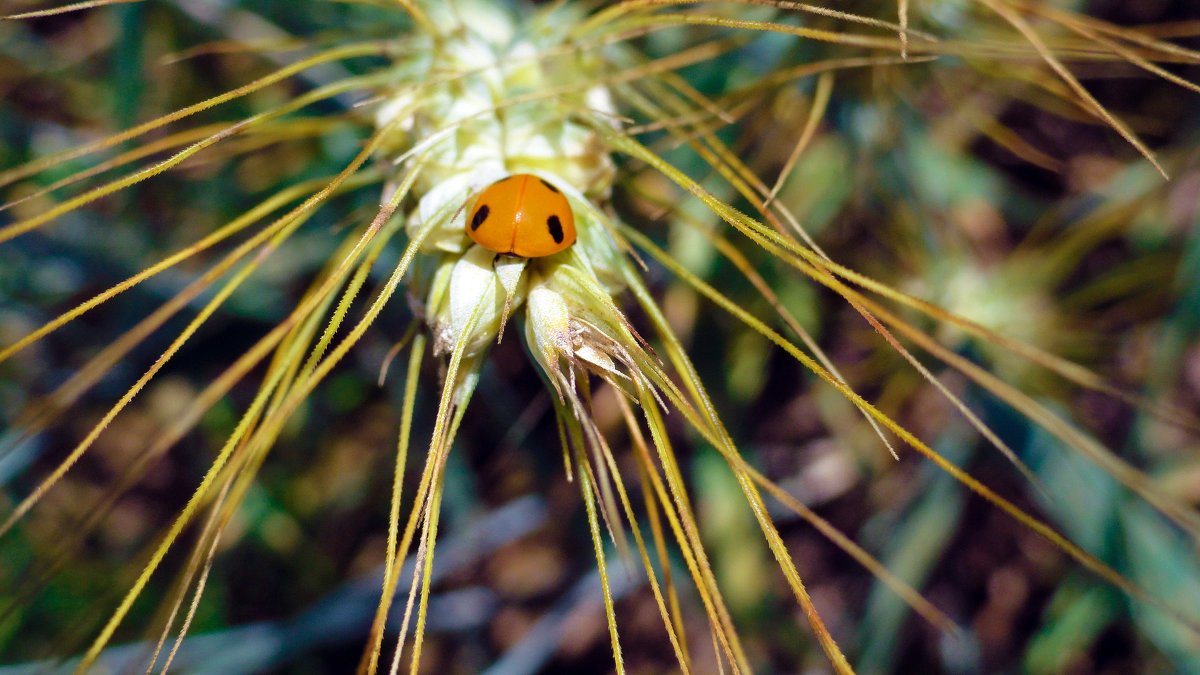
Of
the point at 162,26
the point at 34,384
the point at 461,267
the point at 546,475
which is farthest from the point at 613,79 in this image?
the point at 34,384

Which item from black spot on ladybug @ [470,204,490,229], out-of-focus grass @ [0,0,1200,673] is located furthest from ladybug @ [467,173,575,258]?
out-of-focus grass @ [0,0,1200,673]

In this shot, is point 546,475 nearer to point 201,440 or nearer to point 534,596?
point 534,596

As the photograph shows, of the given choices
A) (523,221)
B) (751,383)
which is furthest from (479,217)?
(751,383)

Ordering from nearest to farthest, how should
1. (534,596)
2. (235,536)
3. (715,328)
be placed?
(715,328), (235,536), (534,596)

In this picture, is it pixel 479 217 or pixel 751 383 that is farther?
pixel 751 383

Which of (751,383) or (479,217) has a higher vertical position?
(751,383)

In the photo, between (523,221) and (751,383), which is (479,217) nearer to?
(523,221)

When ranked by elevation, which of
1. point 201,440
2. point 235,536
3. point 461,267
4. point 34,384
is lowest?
point 461,267
